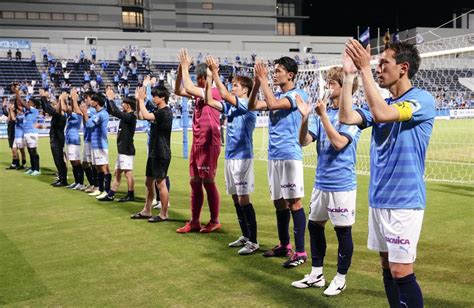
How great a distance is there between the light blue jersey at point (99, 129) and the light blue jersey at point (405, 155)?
7.83 m

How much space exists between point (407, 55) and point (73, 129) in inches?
399

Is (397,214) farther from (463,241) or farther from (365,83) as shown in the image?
(463,241)

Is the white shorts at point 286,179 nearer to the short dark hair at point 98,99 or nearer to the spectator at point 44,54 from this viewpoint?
the short dark hair at point 98,99

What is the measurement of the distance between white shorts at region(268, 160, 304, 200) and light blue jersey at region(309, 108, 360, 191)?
655mm

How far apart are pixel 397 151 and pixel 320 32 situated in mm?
77030

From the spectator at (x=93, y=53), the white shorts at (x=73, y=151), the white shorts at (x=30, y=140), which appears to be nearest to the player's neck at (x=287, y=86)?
the white shorts at (x=73, y=151)

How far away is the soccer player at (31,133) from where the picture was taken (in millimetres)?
14602

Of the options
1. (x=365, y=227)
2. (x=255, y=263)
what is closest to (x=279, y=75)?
(x=255, y=263)

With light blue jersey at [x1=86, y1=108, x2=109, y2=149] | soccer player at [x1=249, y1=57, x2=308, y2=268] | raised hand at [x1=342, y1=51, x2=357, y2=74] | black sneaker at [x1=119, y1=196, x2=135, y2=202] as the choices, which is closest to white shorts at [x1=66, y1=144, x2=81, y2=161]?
light blue jersey at [x1=86, y1=108, x2=109, y2=149]

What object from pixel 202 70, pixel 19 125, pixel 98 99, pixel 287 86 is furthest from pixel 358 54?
pixel 19 125

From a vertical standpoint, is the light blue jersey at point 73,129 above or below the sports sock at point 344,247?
above

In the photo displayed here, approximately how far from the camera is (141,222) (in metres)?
8.06

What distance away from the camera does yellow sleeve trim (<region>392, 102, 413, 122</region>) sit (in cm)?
302

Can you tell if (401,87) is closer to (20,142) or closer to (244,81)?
(244,81)
